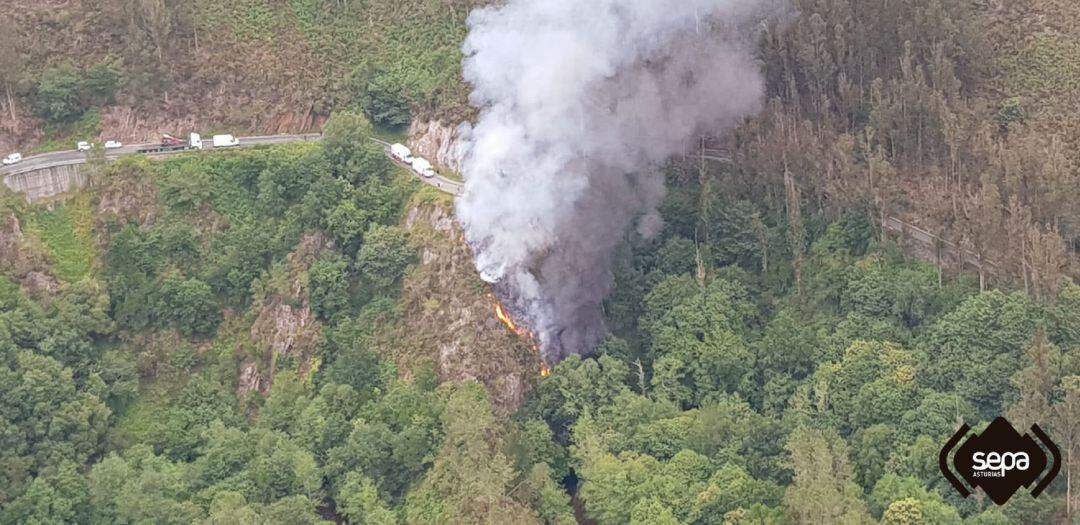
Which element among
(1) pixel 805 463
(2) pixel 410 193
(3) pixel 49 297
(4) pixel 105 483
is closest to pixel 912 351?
(1) pixel 805 463

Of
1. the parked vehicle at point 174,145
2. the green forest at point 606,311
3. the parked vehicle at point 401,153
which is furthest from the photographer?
the parked vehicle at point 174,145

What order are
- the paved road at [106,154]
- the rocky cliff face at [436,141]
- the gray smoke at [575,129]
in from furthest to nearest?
the paved road at [106,154] → the rocky cliff face at [436,141] → the gray smoke at [575,129]

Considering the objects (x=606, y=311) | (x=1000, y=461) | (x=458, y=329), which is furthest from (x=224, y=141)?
(x=1000, y=461)

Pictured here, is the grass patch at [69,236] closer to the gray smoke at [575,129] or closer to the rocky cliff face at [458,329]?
the rocky cliff face at [458,329]

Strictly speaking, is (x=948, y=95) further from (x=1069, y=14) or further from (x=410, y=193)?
(x=410, y=193)

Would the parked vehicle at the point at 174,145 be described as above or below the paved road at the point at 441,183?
below

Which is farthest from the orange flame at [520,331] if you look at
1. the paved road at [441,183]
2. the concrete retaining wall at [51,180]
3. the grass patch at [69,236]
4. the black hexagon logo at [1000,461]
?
the concrete retaining wall at [51,180]

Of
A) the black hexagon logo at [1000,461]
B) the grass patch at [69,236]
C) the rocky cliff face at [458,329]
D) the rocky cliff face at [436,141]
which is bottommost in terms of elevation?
the grass patch at [69,236]
